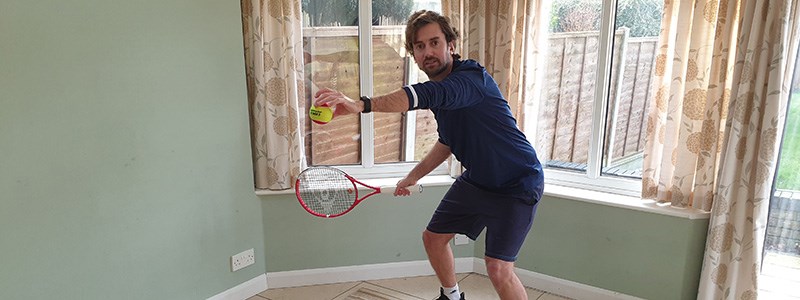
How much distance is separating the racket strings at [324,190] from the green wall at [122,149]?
19.8 inches

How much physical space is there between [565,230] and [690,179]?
0.69m

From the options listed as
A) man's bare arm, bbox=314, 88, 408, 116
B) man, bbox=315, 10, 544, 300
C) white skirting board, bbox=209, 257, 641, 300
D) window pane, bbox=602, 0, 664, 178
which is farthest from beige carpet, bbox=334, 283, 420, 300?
man's bare arm, bbox=314, 88, 408, 116

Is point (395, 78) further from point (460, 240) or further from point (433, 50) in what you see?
point (460, 240)

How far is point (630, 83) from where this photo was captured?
2.68 meters

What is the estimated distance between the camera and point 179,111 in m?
2.36

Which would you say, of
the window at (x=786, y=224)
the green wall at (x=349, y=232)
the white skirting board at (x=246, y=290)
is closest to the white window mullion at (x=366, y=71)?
the green wall at (x=349, y=232)

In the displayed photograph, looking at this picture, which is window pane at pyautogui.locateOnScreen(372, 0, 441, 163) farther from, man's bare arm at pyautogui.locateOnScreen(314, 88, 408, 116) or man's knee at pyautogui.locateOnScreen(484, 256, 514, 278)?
man's bare arm at pyautogui.locateOnScreen(314, 88, 408, 116)

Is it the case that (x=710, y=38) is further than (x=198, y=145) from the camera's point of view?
No

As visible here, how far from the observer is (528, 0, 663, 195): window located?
264cm

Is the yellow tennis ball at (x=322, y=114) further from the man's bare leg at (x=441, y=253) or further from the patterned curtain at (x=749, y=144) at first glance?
the patterned curtain at (x=749, y=144)

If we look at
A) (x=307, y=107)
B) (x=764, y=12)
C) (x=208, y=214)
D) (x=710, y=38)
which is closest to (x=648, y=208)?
(x=710, y=38)

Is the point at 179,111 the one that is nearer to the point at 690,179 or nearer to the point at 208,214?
the point at 208,214

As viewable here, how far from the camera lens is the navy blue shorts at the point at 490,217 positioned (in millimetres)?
2090

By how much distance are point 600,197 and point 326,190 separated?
148 centimetres
